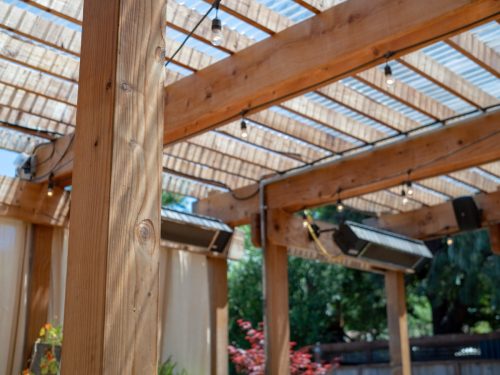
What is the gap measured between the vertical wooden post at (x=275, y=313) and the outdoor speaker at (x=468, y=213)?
5.99 ft

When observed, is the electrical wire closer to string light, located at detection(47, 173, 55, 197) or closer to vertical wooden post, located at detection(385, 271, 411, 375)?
vertical wooden post, located at detection(385, 271, 411, 375)

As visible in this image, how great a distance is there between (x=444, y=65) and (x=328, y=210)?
8076mm

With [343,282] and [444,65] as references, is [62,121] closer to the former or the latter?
[444,65]

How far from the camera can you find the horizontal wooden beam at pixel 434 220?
20.0ft

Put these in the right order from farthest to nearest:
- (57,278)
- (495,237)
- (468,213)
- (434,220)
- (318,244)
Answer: (434,220) < (495,237) < (468,213) < (318,244) < (57,278)

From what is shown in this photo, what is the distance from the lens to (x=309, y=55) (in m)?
3.43

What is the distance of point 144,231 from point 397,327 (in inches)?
233

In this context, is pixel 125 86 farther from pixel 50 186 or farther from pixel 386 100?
pixel 50 186

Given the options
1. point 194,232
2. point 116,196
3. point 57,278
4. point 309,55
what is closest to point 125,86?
point 116,196

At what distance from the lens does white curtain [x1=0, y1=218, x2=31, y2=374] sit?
189 inches

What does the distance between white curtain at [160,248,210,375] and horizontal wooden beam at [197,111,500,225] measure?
0.57 meters

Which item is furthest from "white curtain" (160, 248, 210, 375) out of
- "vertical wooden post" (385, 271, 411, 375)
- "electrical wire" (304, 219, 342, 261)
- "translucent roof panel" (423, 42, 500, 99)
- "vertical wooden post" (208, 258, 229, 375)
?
"translucent roof panel" (423, 42, 500, 99)

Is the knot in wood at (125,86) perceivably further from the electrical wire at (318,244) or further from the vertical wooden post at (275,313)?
the electrical wire at (318,244)

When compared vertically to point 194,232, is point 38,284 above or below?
below
